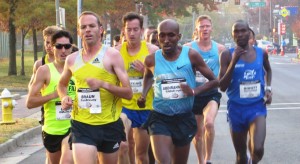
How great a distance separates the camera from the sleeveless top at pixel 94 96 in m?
6.85

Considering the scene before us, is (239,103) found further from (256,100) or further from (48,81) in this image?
(48,81)

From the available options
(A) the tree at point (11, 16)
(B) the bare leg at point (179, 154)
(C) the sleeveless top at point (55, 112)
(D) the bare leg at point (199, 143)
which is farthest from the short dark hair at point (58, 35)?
(A) the tree at point (11, 16)

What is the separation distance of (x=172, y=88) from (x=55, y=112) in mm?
1319

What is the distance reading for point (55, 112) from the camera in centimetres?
786

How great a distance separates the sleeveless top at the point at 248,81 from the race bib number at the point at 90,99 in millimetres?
2335

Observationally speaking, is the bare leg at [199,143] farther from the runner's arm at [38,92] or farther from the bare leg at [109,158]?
the bare leg at [109,158]

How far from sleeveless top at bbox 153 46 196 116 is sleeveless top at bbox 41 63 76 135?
948 millimetres

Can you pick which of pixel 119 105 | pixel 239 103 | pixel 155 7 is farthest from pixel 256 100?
pixel 155 7

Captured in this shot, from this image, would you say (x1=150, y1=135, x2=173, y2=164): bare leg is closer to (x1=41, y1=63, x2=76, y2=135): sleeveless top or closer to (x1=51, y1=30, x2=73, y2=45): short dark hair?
(x1=41, y1=63, x2=76, y2=135): sleeveless top

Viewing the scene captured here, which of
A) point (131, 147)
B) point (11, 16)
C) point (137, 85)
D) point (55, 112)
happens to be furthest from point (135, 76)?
point (11, 16)

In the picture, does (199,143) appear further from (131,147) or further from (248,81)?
(248,81)

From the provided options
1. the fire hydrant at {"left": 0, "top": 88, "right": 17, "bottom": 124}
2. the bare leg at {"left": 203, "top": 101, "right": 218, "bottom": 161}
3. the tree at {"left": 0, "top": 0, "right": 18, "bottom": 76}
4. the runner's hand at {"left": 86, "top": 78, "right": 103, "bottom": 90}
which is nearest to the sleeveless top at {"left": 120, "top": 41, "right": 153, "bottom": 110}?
the bare leg at {"left": 203, "top": 101, "right": 218, "bottom": 161}

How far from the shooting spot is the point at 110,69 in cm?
689

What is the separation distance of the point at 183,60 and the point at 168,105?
20.0 inches
